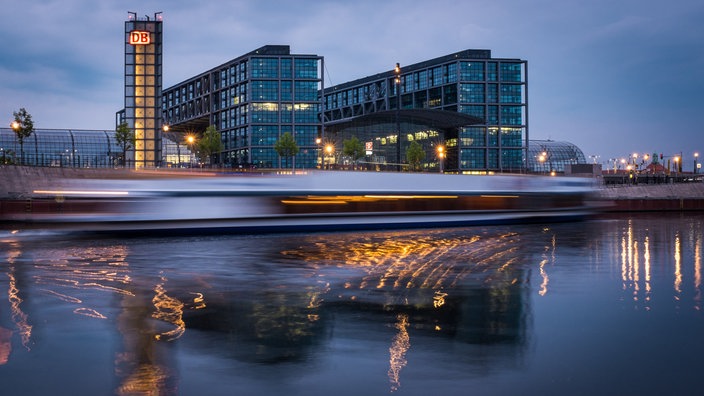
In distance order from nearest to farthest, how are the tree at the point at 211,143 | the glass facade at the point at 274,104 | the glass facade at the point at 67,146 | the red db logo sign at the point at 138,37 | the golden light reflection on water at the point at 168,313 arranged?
the golden light reflection on water at the point at 168,313, the red db logo sign at the point at 138,37, the glass facade at the point at 67,146, the tree at the point at 211,143, the glass facade at the point at 274,104

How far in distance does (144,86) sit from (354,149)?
116ft

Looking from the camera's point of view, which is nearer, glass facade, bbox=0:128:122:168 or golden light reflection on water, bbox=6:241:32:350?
golden light reflection on water, bbox=6:241:32:350

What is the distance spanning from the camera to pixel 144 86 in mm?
104375

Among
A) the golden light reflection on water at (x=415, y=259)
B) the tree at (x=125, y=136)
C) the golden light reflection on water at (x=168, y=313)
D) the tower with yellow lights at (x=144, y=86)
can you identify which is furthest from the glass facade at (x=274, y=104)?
the golden light reflection on water at (x=168, y=313)

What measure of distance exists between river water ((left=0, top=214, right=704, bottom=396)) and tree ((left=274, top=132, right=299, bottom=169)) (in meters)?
94.0

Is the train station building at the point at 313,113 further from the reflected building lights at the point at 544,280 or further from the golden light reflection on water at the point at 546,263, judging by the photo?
the reflected building lights at the point at 544,280

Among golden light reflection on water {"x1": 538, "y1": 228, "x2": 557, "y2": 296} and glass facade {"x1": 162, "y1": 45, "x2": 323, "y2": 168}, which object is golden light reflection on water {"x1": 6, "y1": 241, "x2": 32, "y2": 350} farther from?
glass facade {"x1": 162, "y1": 45, "x2": 323, "y2": 168}

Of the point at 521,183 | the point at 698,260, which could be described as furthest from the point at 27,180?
the point at 698,260

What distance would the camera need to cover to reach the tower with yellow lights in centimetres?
10300

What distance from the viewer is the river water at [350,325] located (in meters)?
5.90

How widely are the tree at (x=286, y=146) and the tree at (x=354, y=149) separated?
10.8 m

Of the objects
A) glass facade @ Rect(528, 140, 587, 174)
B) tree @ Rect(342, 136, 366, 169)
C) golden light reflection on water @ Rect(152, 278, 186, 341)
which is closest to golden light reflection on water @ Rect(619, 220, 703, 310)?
golden light reflection on water @ Rect(152, 278, 186, 341)

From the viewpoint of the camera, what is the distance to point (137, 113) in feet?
347

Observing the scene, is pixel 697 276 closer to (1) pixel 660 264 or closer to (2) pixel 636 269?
(2) pixel 636 269
